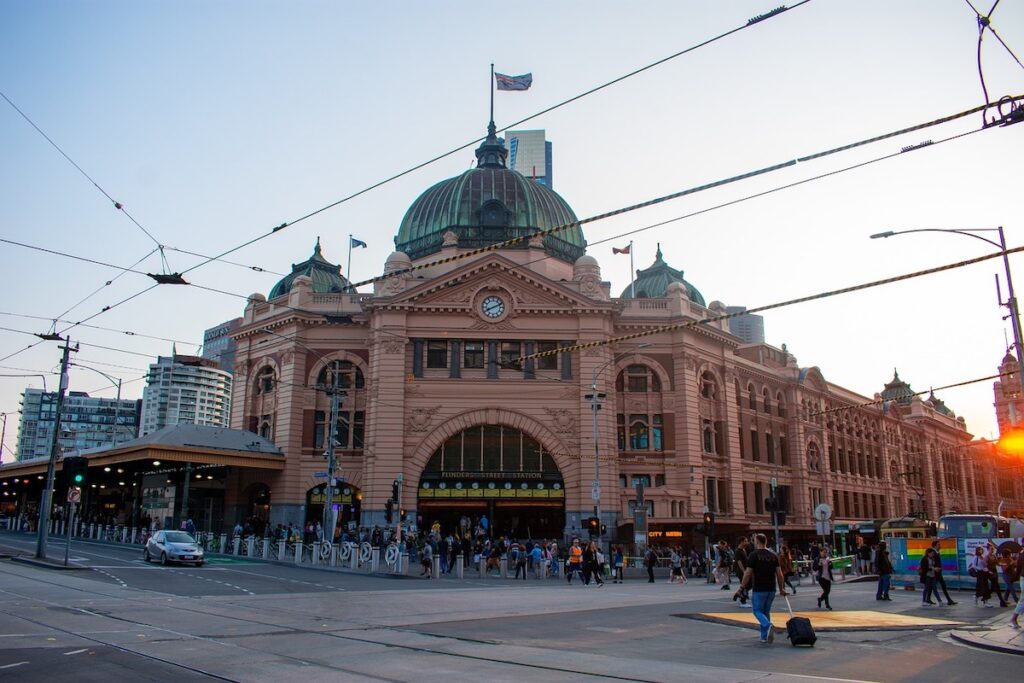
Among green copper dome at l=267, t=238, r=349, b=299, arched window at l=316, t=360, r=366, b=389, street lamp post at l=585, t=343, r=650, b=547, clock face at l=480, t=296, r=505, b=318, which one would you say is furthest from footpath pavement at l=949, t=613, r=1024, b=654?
green copper dome at l=267, t=238, r=349, b=299

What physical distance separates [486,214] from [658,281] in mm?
15244

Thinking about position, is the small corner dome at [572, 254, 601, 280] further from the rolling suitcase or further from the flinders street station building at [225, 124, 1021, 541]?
the rolling suitcase

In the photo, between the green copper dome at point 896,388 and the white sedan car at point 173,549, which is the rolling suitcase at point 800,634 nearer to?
the white sedan car at point 173,549

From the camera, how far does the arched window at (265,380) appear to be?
181ft

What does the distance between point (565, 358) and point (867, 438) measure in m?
45.7

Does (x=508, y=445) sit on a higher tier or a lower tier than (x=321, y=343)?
lower

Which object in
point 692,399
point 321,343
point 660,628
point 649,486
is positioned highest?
point 321,343

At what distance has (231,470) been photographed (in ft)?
175

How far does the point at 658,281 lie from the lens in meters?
64.4

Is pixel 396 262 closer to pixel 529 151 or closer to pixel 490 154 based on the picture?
pixel 490 154

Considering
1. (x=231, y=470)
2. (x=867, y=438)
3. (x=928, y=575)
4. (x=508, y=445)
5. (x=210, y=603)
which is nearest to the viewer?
(x=210, y=603)

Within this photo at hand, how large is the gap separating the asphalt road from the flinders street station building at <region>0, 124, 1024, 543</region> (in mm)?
20008

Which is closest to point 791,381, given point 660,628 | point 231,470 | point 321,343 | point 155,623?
point 321,343

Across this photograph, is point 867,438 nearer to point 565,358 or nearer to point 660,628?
point 565,358
